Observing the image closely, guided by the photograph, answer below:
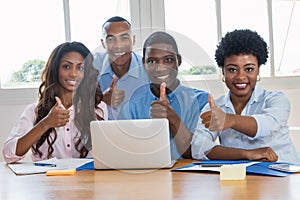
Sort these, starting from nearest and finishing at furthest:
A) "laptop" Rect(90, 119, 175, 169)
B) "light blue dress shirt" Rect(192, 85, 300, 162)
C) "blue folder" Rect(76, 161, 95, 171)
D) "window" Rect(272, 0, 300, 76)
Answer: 1. "laptop" Rect(90, 119, 175, 169)
2. "blue folder" Rect(76, 161, 95, 171)
3. "light blue dress shirt" Rect(192, 85, 300, 162)
4. "window" Rect(272, 0, 300, 76)

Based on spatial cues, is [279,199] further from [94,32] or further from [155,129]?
[94,32]

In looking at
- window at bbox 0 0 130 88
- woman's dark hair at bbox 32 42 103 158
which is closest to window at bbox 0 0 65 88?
window at bbox 0 0 130 88

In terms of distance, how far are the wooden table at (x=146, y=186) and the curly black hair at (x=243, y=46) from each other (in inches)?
25.2

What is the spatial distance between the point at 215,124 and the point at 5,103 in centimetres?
211

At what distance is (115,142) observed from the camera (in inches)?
71.4

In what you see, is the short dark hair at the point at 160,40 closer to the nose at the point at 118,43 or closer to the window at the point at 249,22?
the nose at the point at 118,43

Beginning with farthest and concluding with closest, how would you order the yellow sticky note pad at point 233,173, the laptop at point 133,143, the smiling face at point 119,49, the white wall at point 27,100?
the white wall at point 27,100
the smiling face at point 119,49
the laptop at point 133,143
the yellow sticky note pad at point 233,173

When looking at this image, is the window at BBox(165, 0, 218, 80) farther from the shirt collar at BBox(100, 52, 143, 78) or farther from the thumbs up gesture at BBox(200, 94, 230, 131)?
the thumbs up gesture at BBox(200, 94, 230, 131)

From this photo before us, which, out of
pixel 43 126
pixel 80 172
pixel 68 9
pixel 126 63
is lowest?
pixel 80 172

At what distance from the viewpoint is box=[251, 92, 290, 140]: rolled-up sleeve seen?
1.98 metres

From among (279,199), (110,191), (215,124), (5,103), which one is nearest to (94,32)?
(5,103)

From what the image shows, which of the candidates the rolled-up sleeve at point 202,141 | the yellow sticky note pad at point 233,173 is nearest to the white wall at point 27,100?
the rolled-up sleeve at point 202,141

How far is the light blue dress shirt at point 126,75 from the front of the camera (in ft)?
6.69

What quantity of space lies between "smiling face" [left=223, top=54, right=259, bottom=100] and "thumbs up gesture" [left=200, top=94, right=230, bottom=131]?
10.0 inches
